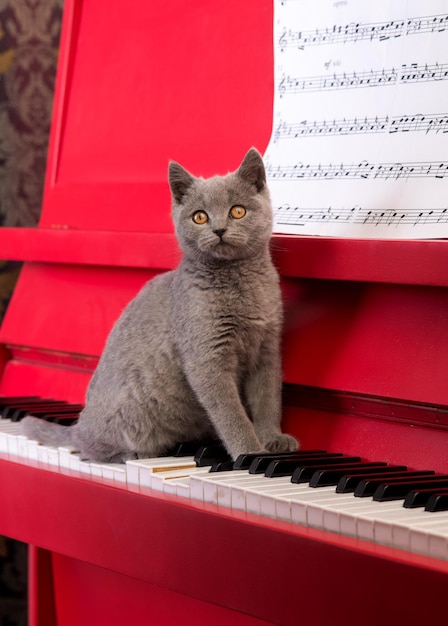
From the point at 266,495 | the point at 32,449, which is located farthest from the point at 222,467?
the point at 32,449

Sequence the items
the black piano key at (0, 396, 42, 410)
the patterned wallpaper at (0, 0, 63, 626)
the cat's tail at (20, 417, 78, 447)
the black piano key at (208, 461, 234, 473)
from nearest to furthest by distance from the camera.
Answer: the black piano key at (208, 461, 234, 473) < the cat's tail at (20, 417, 78, 447) < the black piano key at (0, 396, 42, 410) < the patterned wallpaper at (0, 0, 63, 626)

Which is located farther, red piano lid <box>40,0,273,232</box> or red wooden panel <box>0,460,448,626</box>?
red piano lid <box>40,0,273,232</box>

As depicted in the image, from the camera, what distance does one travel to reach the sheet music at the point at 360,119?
1.67 metres

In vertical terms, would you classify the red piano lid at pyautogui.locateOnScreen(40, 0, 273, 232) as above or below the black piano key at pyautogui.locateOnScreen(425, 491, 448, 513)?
above

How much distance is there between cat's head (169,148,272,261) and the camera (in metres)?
A: 1.74

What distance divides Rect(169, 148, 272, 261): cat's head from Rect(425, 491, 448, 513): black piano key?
642 mm

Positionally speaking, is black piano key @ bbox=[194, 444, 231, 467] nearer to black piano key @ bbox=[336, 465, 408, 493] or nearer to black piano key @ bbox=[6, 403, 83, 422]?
black piano key @ bbox=[336, 465, 408, 493]

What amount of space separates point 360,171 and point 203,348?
0.43 meters

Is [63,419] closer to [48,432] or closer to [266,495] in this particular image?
[48,432]

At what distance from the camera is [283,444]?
1678 mm

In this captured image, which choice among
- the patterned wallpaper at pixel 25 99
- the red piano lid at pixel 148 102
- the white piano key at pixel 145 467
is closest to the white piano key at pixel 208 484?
the white piano key at pixel 145 467

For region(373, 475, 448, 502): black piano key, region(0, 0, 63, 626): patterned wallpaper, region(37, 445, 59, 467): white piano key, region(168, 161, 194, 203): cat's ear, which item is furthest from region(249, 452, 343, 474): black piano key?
region(0, 0, 63, 626): patterned wallpaper

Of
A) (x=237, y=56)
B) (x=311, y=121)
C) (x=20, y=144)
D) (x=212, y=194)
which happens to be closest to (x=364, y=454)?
(x=212, y=194)

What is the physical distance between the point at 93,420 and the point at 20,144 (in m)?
1.95
